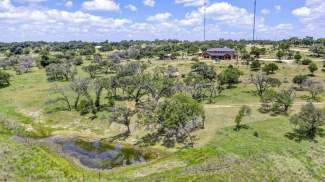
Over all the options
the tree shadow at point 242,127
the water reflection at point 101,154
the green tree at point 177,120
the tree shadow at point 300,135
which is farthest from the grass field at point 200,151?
the water reflection at point 101,154

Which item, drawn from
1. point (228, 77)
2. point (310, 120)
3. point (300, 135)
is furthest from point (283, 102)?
point (228, 77)

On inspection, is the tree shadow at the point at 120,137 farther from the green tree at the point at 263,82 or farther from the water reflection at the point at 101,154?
the green tree at the point at 263,82

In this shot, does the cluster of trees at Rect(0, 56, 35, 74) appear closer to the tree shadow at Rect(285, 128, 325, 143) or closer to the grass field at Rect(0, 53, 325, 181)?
the grass field at Rect(0, 53, 325, 181)

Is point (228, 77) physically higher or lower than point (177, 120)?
higher

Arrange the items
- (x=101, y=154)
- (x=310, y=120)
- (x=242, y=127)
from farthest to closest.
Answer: (x=242, y=127) < (x=310, y=120) < (x=101, y=154)

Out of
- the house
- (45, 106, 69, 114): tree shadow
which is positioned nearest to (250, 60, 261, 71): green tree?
the house

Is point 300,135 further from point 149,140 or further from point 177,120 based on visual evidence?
point 149,140

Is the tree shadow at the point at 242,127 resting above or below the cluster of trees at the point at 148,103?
below
